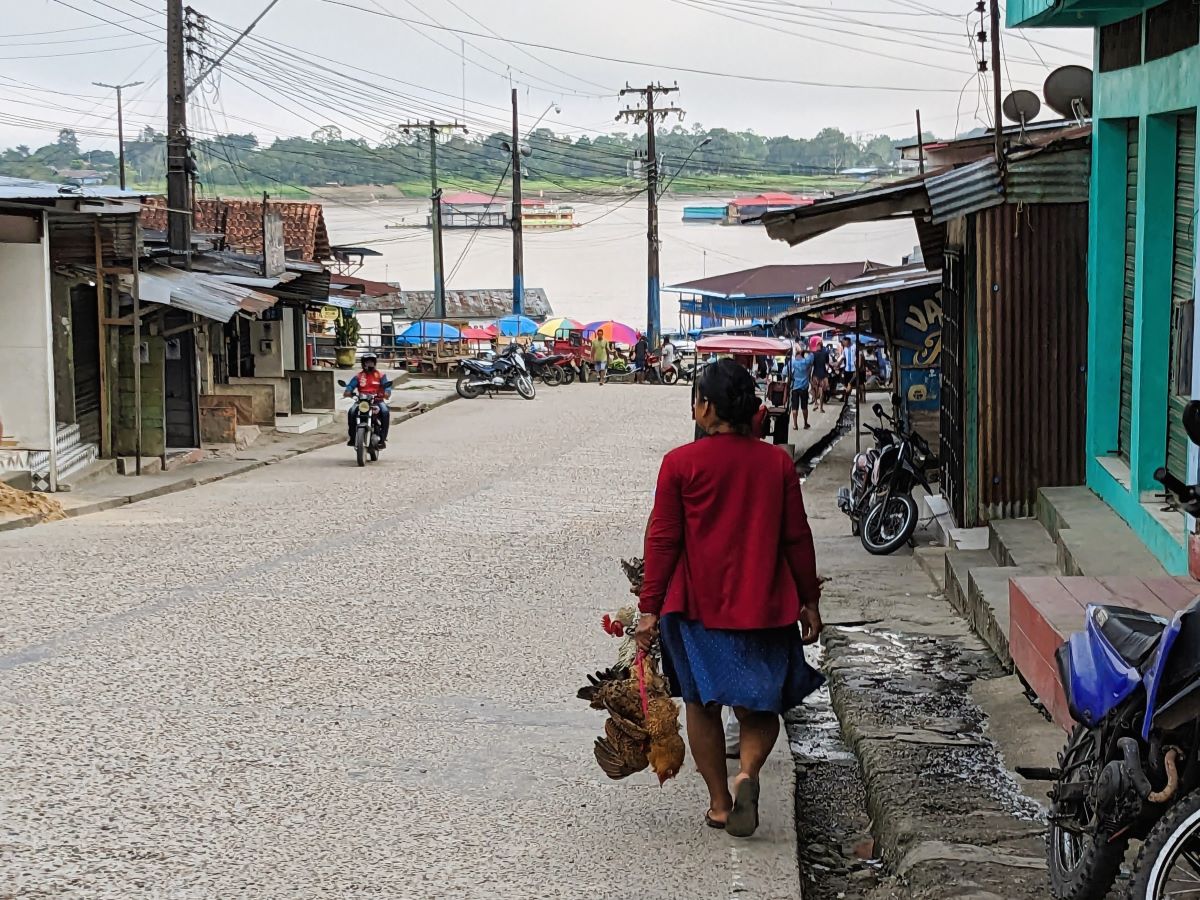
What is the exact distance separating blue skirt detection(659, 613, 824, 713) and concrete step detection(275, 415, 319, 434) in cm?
2260

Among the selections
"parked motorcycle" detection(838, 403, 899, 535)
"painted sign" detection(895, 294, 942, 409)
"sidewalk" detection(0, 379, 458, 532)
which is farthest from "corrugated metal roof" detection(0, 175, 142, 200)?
"painted sign" detection(895, 294, 942, 409)

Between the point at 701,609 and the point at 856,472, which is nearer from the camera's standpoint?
the point at 701,609

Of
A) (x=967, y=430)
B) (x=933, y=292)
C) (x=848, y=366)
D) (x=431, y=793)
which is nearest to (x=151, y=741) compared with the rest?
(x=431, y=793)

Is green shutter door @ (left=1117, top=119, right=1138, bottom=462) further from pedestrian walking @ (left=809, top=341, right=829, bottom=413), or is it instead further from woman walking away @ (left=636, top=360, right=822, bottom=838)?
pedestrian walking @ (left=809, top=341, right=829, bottom=413)

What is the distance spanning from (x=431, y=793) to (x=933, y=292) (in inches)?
584

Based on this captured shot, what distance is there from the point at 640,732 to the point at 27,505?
1124cm

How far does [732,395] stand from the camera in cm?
555

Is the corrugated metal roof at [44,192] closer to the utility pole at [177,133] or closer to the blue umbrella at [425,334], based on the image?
the utility pole at [177,133]

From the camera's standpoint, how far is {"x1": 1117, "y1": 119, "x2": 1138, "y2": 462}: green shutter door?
10117 mm

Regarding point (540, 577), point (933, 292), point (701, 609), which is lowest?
point (540, 577)

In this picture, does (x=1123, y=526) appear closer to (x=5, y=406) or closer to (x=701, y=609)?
(x=701, y=609)

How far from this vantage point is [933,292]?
1981 centimetres

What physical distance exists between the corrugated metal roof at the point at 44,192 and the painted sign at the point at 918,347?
968 cm

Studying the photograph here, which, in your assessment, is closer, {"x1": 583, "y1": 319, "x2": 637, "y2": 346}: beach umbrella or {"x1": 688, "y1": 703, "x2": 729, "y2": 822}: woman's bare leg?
{"x1": 688, "y1": 703, "x2": 729, "y2": 822}: woman's bare leg
